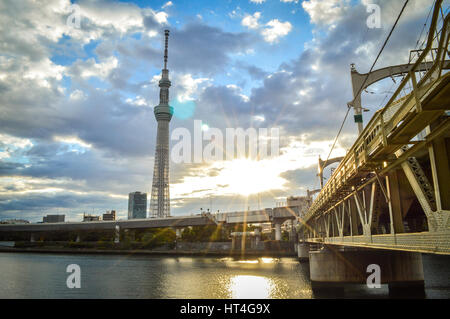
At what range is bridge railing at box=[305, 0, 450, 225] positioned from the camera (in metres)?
6.70

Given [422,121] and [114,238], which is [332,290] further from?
[114,238]

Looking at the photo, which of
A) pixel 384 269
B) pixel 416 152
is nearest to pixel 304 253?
pixel 384 269

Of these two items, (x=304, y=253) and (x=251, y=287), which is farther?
(x=304, y=253)

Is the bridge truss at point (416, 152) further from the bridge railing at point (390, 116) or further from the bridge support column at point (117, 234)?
the bridge support column at point (117, 234)

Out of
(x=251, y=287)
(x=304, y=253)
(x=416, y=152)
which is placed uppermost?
(x=416, y=152)

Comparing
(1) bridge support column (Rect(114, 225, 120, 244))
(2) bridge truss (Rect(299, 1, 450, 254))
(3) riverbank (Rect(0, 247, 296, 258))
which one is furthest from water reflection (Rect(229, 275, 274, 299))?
(1) bridge support column (Rect(114, 225, 120, 244))

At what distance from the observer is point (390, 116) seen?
10484mm

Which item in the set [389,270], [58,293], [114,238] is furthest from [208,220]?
[389,270]

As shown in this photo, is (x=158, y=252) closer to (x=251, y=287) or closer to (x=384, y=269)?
(x=251, y=287)

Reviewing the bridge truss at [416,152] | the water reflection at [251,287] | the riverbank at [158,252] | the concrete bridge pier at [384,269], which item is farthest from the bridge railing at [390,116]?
the riverbank at [158,252]

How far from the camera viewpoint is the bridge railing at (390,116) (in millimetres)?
6695

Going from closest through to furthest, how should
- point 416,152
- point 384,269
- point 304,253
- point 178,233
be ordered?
point 416,152 → point 384,269 → point 304,253 → point 178,233

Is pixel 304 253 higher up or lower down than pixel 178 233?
lower down

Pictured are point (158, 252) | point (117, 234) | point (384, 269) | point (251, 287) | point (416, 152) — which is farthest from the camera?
point (117, 234)
